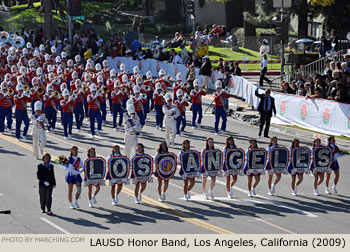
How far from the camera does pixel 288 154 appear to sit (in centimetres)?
2038

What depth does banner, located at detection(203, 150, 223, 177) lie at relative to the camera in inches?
784

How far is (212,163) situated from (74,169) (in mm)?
3680

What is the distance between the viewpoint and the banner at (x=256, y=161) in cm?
2016

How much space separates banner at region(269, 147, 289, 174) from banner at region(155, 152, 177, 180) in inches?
105

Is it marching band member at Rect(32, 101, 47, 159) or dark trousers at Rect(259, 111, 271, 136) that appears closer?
marching band member at Rect(32, 101, 47, 159)

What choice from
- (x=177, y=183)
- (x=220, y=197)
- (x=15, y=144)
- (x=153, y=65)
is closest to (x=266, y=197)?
(x=220, y=197)

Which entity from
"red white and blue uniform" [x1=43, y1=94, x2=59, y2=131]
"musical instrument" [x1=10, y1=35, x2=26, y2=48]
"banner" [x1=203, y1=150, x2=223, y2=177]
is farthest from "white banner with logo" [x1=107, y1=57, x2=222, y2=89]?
"banner" [x1=203, y1=150, x2=223, y2=177]

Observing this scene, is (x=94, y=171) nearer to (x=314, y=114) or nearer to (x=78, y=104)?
(x=78, y=104)

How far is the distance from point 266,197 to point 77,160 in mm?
5154

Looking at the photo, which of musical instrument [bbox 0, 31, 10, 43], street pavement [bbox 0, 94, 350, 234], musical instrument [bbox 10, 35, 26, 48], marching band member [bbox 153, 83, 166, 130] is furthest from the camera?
musical instrument [bbox 0, 31, 10, 43]

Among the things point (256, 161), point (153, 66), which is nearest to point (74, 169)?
point (256, 161)

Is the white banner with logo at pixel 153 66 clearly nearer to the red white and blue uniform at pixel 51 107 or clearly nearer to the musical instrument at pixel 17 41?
the musical instrument at pixel 17 41

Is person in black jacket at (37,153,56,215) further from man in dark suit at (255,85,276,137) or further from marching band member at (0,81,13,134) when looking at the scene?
man in dark suit at (255,85,276,137)

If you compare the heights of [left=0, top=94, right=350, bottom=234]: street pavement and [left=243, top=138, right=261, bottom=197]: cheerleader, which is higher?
[left=243, top=138, right=261, bottom=197]: cheerleader
